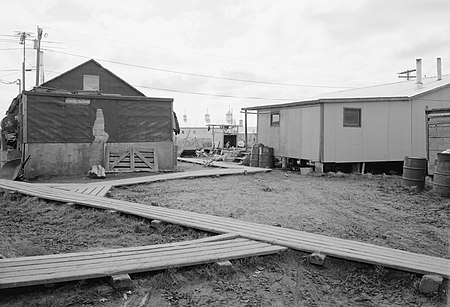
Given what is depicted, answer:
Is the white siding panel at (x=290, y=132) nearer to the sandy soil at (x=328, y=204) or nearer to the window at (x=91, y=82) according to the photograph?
the sandy soil at (x=328, y=204)

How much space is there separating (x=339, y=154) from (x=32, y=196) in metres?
10.2

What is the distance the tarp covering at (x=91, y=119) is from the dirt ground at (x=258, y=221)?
12.7ft

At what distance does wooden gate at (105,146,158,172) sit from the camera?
542 inches

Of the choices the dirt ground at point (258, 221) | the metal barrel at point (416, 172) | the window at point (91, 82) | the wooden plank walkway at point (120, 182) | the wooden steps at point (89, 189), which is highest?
the window at point (91, 82)

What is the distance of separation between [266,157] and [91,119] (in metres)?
7.49

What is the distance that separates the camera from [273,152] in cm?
1755

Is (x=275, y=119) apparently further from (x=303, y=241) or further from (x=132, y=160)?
(x=303, y=241)

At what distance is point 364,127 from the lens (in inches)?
579

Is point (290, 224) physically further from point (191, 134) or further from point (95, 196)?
point (191, 134)

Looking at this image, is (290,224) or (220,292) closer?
(220,292)

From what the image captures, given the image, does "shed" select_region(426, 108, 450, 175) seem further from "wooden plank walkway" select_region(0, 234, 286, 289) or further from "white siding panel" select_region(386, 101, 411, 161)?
"wooden plank walkway" select_region(0, 234, 286, 289)

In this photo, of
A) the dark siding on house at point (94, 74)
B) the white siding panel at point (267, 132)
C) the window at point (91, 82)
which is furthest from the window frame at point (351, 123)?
the window at point (91, 82)

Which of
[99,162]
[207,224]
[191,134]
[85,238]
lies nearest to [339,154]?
[99,162]

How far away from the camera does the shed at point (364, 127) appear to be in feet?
47.3
